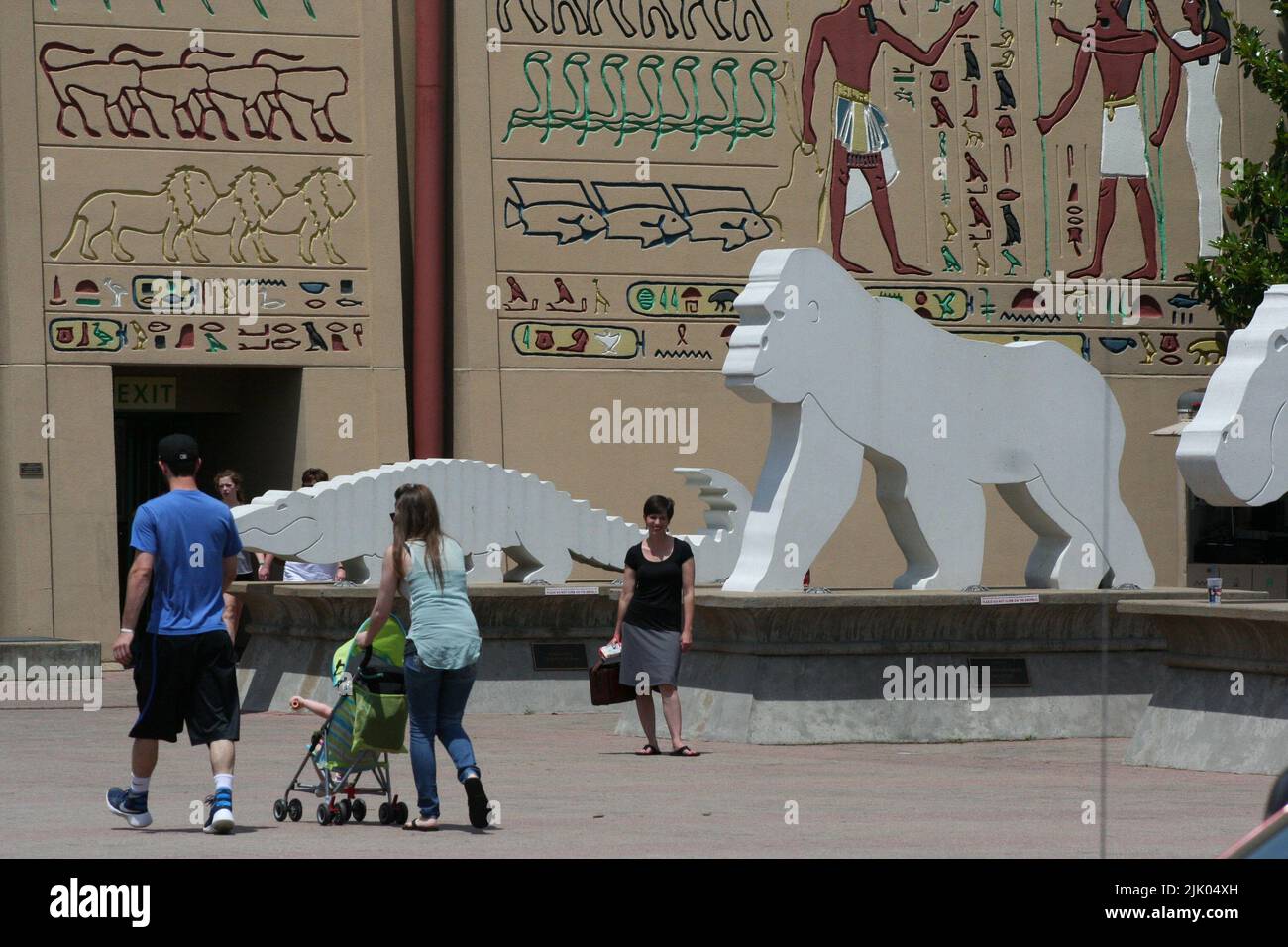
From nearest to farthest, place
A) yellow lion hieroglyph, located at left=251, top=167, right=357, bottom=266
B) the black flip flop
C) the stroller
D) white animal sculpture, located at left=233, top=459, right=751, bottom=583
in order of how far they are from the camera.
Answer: the black flip flop < the stroller < white animal sculpture, located at left=233, top=459, right=751, bottom=583 < yellow lion hieroglyph, located at left=251, top=167, right=357, bottom=266

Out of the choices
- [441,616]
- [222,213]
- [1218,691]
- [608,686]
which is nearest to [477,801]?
[441,616]

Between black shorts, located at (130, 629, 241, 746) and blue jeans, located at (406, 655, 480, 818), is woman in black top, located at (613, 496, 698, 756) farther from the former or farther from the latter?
black shorts, located at (130, 629, 241, 746)

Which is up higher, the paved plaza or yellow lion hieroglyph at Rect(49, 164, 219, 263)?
yellow lion hieroglyph at Rect(49, 164, 219, 263)

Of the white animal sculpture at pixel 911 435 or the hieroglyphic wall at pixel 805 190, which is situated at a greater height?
the hieroglyphic wall at pixel 805 190

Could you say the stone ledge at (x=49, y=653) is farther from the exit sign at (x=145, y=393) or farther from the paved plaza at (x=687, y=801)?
the exit sign at (x=145, y=393)

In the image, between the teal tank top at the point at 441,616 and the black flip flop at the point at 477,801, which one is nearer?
the black flip flop at the point at 477,801

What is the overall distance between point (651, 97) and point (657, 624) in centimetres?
1209

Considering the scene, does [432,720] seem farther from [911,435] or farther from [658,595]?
[911,435]

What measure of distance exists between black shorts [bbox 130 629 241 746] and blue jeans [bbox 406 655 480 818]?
2.87 feet

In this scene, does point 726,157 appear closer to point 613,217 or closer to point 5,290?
point 613,217

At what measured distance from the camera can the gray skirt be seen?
14516 mm

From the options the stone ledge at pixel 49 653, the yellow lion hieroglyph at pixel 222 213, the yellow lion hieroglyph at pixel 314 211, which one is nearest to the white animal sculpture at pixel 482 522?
the stone ledge at pixel 49 653

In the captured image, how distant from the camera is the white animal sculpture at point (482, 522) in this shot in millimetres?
17891

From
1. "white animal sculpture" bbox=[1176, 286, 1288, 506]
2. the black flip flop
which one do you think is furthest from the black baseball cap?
"white animal sculpture" bbox=[1176, 286, 1288, 506]
